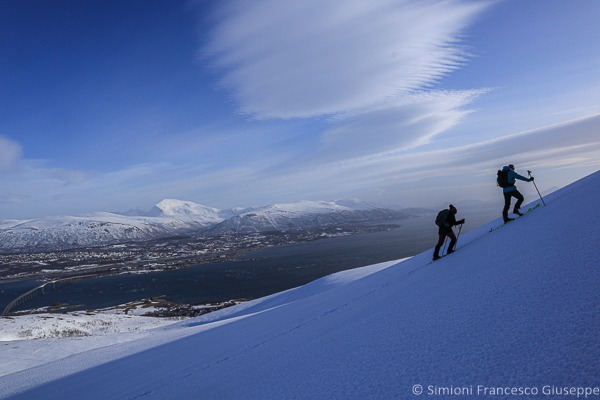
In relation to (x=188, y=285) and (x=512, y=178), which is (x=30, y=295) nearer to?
(x=188, y=285)

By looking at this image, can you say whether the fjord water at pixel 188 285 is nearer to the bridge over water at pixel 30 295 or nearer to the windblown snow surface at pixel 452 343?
the bridge over water at pixel 30 295

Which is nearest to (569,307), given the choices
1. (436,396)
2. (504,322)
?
(504,322)

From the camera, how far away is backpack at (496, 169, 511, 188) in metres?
8.79

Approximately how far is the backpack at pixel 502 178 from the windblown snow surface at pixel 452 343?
2.40 m

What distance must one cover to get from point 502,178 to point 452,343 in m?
7.62

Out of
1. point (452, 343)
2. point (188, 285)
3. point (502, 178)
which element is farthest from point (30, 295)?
point (452, 343)

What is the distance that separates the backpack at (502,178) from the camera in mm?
8793

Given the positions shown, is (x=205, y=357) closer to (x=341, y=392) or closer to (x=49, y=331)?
(x=341, y=392)

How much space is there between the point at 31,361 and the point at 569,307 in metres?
18.8

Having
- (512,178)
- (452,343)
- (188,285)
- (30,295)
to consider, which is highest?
(512,178)

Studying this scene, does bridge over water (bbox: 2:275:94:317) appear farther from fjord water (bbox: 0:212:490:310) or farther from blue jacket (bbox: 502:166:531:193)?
blue jacket (bbox: 502:166:531:193)

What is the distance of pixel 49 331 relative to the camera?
24.0 meters

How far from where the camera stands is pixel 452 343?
296cm

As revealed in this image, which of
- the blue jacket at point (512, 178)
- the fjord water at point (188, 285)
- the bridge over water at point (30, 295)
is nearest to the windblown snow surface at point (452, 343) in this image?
the blue jacket at point (512, 178)
